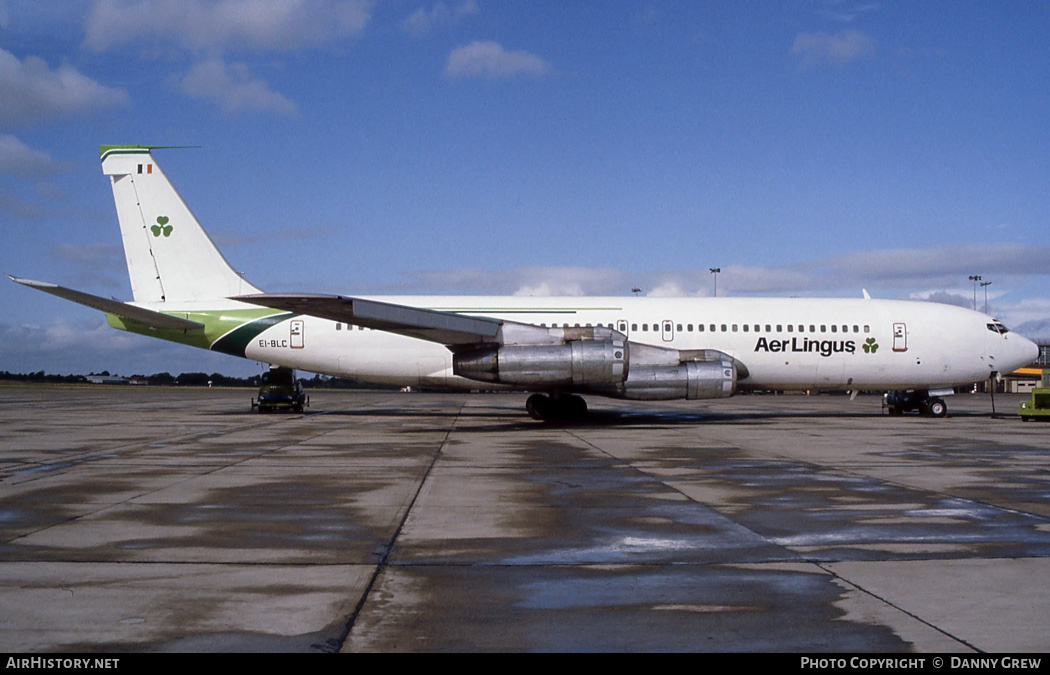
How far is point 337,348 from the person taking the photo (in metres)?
24.1

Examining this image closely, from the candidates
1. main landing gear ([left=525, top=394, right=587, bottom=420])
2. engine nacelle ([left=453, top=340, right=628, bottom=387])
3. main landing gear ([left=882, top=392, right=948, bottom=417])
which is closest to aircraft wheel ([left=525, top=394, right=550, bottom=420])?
main landing gear ([left=525, top=394, right=587, bottom=420])

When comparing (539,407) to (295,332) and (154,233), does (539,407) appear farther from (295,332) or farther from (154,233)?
(154,233)

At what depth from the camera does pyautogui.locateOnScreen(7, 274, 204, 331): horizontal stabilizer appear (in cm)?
1980

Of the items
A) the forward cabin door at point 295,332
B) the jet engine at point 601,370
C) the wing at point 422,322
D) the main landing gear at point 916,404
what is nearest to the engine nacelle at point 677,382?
the jet engine at point 601,370

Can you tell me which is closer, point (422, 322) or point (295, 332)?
point (422, 322)

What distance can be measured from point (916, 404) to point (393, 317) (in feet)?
60.0

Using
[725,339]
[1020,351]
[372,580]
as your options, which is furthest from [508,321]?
[372,580]

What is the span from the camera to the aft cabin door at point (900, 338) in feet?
82.0

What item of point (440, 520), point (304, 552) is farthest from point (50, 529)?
point (440, 520)

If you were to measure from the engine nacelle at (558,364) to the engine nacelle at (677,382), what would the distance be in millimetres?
555

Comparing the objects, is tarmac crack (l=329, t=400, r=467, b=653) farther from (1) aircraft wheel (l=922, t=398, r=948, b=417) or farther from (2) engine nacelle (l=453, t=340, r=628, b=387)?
(1) aircraft wheel (l=922, t=398, r=948, b=417)

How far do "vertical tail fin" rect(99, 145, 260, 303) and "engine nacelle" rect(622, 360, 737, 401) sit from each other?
12519 millimetres

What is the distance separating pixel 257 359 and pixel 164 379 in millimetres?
105984

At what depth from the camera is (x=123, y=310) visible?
2253 centimetres
